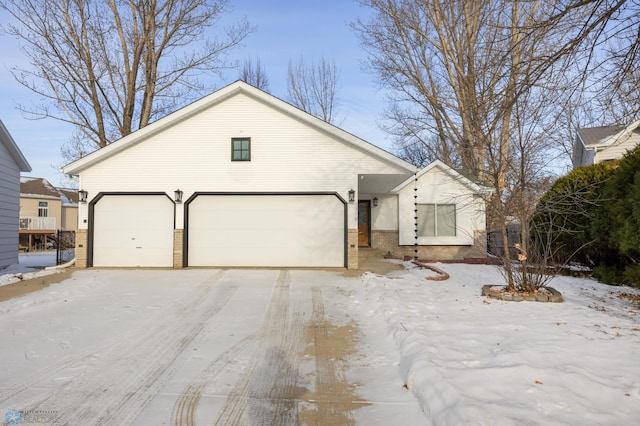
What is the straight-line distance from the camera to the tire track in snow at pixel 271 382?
11.3 feet

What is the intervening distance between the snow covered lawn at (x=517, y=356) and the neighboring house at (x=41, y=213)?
85.8 ft

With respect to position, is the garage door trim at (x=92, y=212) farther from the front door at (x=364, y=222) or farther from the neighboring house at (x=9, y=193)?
Answer: the front door at (x=364, y=222)

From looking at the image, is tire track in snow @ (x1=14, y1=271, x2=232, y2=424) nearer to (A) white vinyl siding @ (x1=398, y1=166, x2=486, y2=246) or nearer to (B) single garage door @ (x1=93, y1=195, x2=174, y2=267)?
(B) single garage door @ (x1=93, y1=195, x2=174, y2=267)

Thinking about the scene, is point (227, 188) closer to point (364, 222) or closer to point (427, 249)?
point (364, 222)

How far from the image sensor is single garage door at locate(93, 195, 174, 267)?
12.5 m

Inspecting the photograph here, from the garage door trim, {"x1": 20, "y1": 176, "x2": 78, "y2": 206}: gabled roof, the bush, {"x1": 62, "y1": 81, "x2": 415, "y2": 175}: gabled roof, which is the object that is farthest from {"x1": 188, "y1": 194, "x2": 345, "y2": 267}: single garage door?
{"x1": 20, "y1": 176, "x2": 78, "y2": 206}: gabled roof

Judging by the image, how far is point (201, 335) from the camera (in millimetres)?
5812

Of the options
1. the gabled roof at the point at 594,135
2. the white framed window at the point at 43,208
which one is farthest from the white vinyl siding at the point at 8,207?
the gabled roof at the point at 594,135

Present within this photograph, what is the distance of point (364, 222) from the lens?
54.0ft

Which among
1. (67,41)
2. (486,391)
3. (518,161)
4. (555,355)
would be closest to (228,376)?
(486,391)

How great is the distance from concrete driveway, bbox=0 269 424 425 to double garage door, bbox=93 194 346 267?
3.72 metres

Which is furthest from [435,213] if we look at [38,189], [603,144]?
[38,189]

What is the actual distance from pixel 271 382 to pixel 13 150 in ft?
50.1

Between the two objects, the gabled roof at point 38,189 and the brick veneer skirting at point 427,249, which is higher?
the gabled roof at point 38,189
